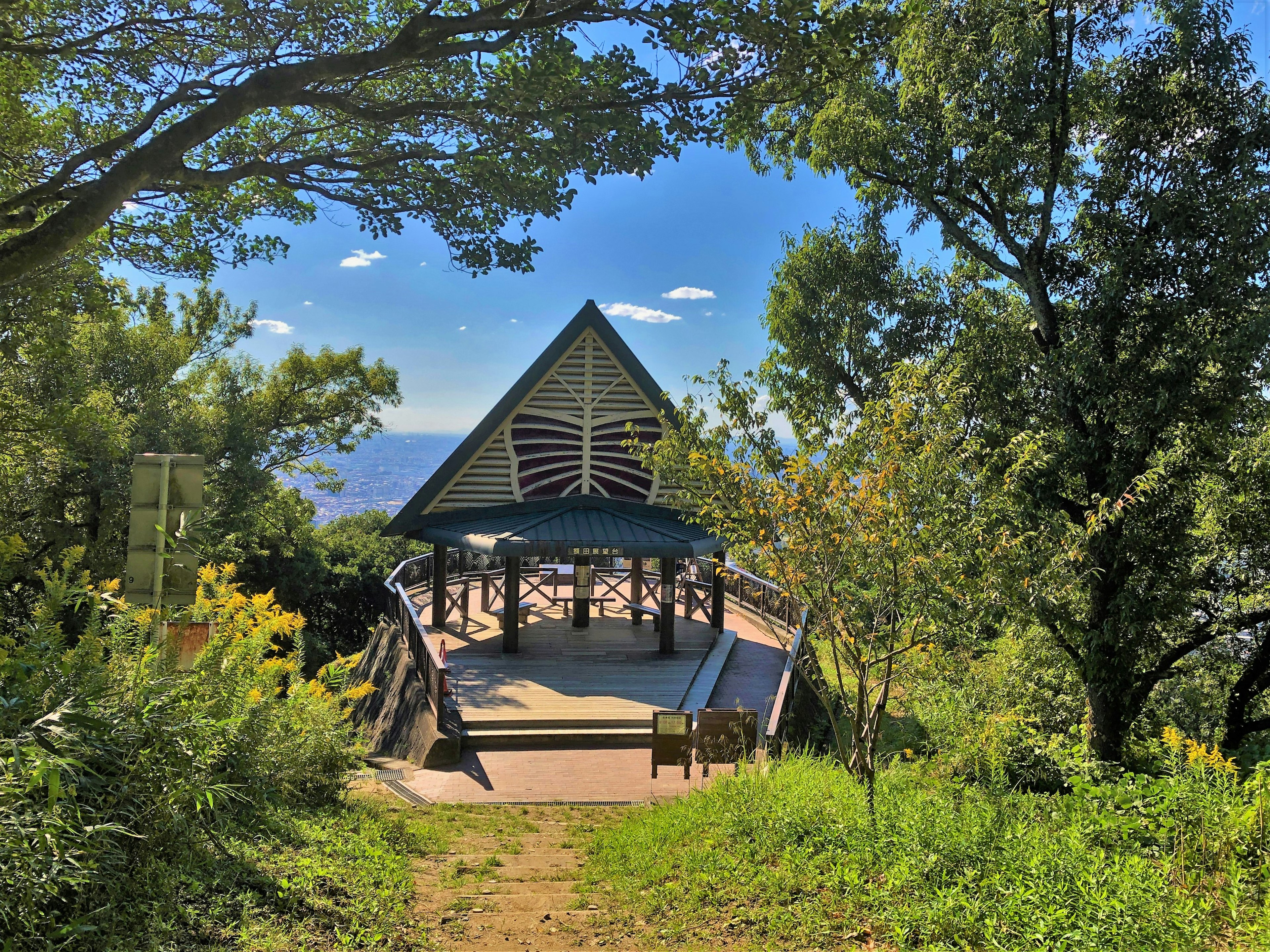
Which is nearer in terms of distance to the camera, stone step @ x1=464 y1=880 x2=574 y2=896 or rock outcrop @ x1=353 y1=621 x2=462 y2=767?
stone step @ x1=464 y1=880 x2=574 y2=896

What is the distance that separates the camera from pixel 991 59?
33.1ft

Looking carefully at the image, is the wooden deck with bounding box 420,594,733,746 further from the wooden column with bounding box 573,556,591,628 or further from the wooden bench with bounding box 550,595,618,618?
the wooden bench with bounding box 550,595,618,618

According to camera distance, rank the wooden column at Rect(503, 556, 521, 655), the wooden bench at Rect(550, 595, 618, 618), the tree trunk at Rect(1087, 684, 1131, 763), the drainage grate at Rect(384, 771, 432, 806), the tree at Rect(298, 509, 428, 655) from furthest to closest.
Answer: the tree at Rect(298, 509, 428, 655), the wooden bench at Rect(550, 595, 618, 618), the wooden column at Rect(503, 556, 521, 655), the tree trunk at Rect(1087, 684, 1131, 763), the drainage grate at Rect(384, 771, 432, 806)

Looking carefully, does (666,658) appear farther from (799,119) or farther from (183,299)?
(183,299)

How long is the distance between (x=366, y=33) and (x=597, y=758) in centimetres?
828

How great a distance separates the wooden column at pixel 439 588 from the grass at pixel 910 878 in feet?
29.1

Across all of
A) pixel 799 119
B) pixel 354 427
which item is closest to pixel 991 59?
pixel 799 119

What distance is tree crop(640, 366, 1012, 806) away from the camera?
5.46 m

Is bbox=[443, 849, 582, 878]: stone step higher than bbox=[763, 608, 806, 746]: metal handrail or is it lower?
lower

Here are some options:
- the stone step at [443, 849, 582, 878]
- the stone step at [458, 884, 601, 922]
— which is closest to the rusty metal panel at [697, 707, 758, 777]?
the stone step at [443, 849, 582, 878]

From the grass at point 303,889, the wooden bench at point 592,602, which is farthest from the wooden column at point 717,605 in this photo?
the grass at point 303,889

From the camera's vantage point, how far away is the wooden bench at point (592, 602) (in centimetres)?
1653

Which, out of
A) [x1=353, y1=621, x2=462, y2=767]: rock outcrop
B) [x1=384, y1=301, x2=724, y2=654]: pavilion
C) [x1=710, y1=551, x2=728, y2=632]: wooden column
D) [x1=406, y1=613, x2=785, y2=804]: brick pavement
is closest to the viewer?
[x1=406, y1=613, x2=785, y2=804]: brick pavement

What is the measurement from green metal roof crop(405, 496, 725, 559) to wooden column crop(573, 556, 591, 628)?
1.05 metres
